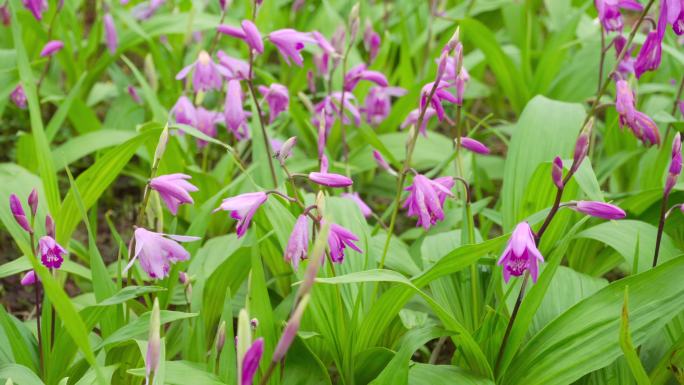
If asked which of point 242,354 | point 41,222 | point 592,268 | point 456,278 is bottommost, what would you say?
point 592,268

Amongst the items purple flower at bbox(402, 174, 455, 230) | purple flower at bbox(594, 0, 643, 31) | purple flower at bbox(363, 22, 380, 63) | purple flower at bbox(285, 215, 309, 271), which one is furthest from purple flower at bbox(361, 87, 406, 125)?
purple flower at bbox(285, 215, 309, 271)

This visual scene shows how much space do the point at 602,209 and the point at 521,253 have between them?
0.22 m

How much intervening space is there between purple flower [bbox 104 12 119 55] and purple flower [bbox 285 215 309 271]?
2194mm

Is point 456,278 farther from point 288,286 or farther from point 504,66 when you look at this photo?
point 504,66

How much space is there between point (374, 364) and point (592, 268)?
994 mm

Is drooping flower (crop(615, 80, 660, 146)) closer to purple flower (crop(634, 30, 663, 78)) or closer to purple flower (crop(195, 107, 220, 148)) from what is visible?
purple flower (crop(634, 30, 663, 78))

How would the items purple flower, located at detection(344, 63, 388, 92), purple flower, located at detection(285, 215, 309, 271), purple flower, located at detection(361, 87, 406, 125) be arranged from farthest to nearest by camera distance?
purple flower, located at detection(361, 87, 406, 125), purple flower, located at detection(344, 63, 388, 92), purple flower, located at detection(285, 215, 309, 271)

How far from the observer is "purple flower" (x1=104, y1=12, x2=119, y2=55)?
3.73m

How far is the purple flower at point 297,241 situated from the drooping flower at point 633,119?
0.92 metres

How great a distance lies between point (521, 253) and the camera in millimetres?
1847

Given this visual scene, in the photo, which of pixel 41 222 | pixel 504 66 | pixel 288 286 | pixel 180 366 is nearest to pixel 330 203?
pixel 288 286

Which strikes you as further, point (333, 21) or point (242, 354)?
point (333, 21)

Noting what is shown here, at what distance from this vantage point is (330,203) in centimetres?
251

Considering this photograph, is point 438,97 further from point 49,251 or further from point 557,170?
point 49,251
